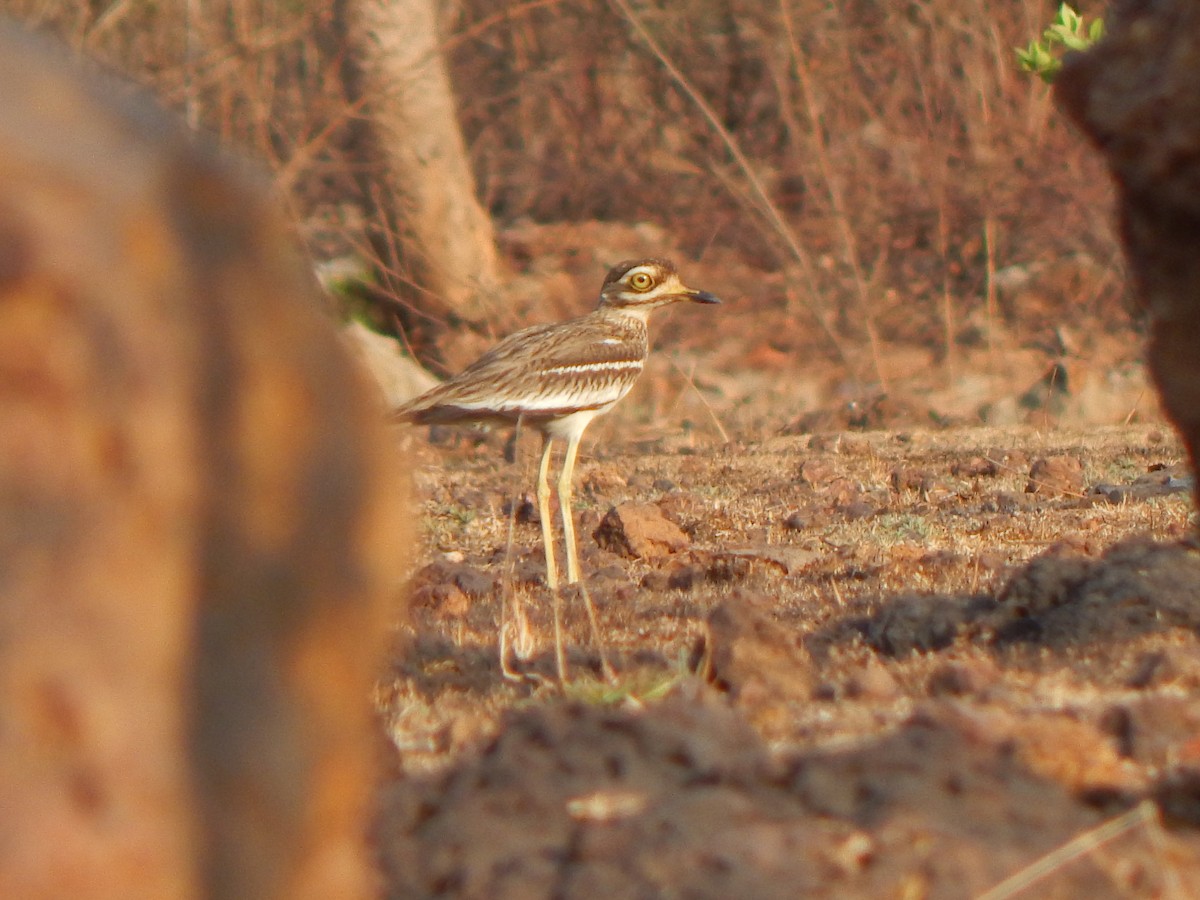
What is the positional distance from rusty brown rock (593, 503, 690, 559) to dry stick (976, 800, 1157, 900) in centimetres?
449

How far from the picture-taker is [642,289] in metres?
8.85

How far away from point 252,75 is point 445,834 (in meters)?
10.2

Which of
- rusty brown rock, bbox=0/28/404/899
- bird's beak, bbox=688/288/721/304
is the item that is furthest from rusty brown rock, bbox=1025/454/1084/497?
rusty brown rock, bbox=0/28/404/899

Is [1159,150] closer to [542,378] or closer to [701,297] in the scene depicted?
[542,378]

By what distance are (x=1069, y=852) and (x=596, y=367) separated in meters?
6.13

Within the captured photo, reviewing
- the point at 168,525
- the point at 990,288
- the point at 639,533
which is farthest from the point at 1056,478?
the point at 168,525

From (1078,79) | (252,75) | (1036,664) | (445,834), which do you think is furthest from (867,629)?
(252,75)

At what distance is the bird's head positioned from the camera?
348 inches

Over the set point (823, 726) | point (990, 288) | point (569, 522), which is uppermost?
point (990, 288)

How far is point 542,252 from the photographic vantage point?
15117 mm

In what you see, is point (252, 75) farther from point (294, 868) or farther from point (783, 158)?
point (294, 868)

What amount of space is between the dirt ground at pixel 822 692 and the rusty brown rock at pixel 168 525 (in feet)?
1.46

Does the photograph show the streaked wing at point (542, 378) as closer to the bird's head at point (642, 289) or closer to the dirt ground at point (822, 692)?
the bird's head at point (642, 289)

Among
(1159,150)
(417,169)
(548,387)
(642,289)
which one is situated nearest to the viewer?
(1159,150)
